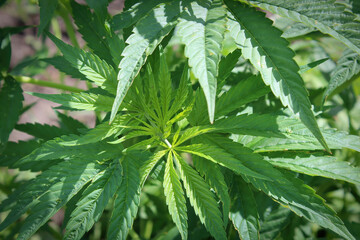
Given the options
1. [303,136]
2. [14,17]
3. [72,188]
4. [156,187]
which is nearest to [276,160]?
[303,136]

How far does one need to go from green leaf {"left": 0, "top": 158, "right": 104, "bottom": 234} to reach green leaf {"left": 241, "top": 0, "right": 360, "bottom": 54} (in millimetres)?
714

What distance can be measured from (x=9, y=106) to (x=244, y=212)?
1.03 metres

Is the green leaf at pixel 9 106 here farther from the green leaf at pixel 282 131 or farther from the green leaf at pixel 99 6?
the green leaf at pixel 282 131

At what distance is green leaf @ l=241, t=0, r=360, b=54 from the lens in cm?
75

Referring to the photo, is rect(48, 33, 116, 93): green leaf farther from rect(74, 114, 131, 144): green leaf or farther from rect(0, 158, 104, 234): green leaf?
rect(0, 158, 104, 234): green leaf

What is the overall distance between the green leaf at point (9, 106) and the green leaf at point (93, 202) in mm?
528

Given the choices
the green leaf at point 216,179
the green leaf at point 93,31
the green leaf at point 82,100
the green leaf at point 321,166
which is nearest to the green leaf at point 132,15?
the green leaf at point 93,31

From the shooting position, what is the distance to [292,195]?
32.0 inches

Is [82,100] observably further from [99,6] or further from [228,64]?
[228,64]

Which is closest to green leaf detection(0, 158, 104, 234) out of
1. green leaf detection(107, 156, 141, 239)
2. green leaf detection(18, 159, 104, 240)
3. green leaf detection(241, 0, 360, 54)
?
green leaf detection(18, 159, 104, 240)

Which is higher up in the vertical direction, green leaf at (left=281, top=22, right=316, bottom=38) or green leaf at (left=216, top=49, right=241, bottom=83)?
green leaf at (left=216, top=49, right=241, bottom=83)

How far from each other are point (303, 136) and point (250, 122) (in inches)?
6.5

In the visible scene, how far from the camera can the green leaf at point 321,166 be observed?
0.83 meters

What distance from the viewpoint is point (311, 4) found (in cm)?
80
